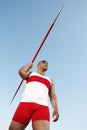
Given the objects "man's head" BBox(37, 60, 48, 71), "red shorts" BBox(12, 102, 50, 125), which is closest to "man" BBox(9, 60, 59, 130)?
"red shorts" BBox(12, 102, 50, 125)

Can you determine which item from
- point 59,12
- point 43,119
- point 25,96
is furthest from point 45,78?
point 59,12

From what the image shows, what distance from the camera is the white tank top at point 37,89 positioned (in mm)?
6113

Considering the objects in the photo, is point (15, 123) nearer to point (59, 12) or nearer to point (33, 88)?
point (33, 88)

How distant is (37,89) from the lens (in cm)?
625

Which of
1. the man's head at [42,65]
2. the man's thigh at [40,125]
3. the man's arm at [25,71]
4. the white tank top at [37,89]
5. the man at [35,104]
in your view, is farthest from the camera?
the man's head at [42,65]

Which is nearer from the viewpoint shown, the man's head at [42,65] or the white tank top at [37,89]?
the white tank top at [37,89]

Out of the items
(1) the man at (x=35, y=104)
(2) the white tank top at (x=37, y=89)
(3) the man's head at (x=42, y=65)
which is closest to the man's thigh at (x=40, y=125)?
(1) the man at (x=35, y=104)

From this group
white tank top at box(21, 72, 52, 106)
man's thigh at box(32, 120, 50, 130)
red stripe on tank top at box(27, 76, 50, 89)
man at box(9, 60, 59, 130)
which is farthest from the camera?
red stripe on tank top at box(27, 76, 50, 89)

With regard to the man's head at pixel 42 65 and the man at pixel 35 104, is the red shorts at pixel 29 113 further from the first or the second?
the man's head at pixel 42 65

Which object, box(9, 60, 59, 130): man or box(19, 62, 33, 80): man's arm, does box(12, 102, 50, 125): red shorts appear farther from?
box(19, 62, 33, 80): man's arm

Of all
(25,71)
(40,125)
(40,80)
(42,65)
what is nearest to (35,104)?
(40,125)

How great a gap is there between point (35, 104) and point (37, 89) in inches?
15.8

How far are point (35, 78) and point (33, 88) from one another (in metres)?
0.32

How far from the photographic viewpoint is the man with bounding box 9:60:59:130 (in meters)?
5.85
